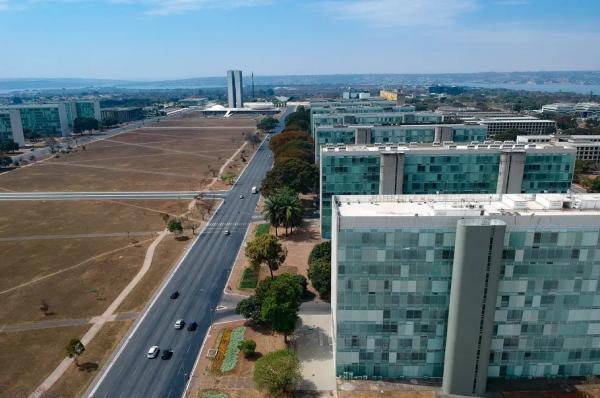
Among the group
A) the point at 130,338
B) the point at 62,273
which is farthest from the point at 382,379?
the point at 62,273

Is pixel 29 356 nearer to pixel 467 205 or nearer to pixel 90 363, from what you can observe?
pixel 90 363

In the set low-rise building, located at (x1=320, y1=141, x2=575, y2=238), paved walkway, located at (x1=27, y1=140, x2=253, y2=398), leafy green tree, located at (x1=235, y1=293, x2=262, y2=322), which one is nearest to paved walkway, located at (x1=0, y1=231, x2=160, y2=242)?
paved walkway, located at (x1=27, y1=140, x2=253, y2=398)

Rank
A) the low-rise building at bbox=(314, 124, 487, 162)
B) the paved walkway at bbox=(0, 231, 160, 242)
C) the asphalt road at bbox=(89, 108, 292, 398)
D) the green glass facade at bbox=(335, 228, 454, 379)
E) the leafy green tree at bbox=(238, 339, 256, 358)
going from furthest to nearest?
1. the low-rise building at bbox=(314, 124, 487, 162)
2. the paved walkway at bbox=(0, 231, 160, 242)
3. the leafy green tree at bbox=(238, 339, 256, 358)
4. the asphalt road at bbox=(89, 108, 292, 398)
5. the green glass facade at bbox=(335, 228, 454, 379)

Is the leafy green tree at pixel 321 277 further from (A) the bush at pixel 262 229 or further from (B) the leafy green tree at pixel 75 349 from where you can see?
(B) the leafy green tree at pixel 75 349

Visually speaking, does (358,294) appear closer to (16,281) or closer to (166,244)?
(166,244)

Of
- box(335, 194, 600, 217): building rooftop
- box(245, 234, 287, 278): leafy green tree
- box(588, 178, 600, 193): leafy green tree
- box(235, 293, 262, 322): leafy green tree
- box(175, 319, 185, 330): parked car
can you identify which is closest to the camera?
box(335, 194, 600, 217): building rooftop

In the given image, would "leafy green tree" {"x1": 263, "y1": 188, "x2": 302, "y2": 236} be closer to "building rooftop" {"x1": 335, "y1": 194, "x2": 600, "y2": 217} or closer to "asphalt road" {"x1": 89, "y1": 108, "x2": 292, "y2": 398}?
"asphalt road" {"x1": 89, "y1": 108, "x2": 292, "y2": 398}

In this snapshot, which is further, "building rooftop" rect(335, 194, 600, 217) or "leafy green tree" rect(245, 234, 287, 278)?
"leafy green tree" rect(245, 234, 287, 278)
